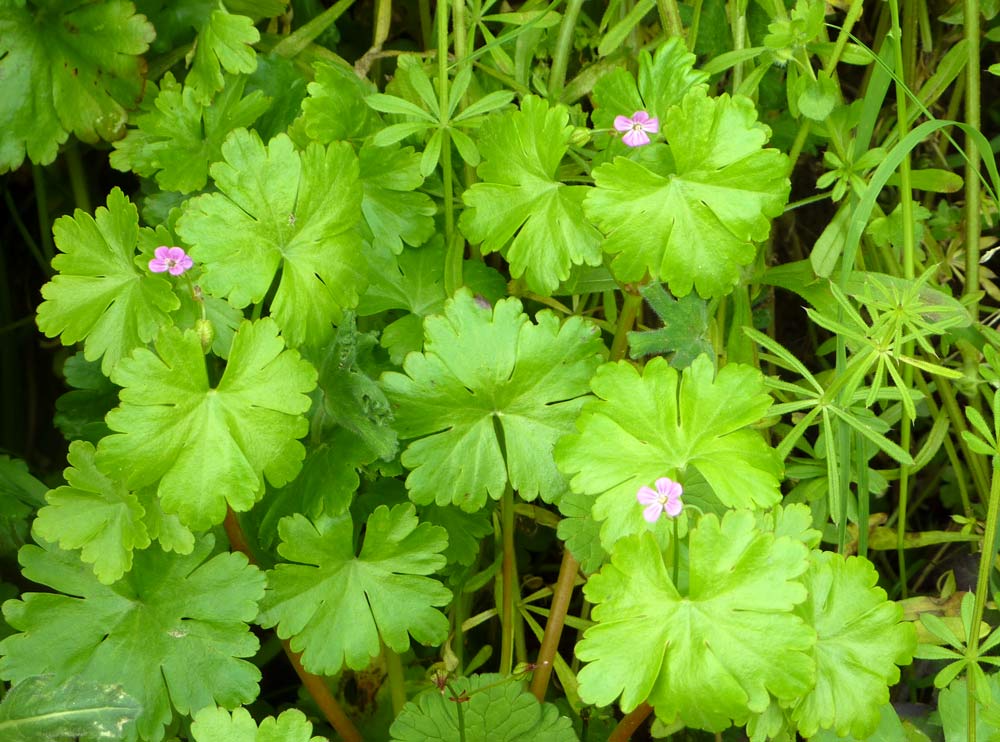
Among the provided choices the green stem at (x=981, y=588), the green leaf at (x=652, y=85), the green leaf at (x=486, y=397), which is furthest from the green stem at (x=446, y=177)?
the green stem at (x=981, y=588)

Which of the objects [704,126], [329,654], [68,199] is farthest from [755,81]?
[68,199]

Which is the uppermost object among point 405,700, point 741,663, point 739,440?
point 739,440

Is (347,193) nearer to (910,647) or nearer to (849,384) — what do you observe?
(849,384)

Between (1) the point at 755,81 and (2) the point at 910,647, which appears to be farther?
(1) the point at 755,81

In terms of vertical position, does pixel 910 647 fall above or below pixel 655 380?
below

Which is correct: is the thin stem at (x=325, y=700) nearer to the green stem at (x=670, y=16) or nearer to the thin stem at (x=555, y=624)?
the thin stem at (x=555, y=624)

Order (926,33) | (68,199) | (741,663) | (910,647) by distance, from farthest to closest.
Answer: (68,199) < (926,33) < (910,647) < (741,663)

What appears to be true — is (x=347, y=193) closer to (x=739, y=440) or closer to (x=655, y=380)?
(x=655, y=380)

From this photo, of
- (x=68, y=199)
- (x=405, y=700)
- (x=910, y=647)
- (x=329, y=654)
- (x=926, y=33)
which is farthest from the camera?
(x=68, y=199)
